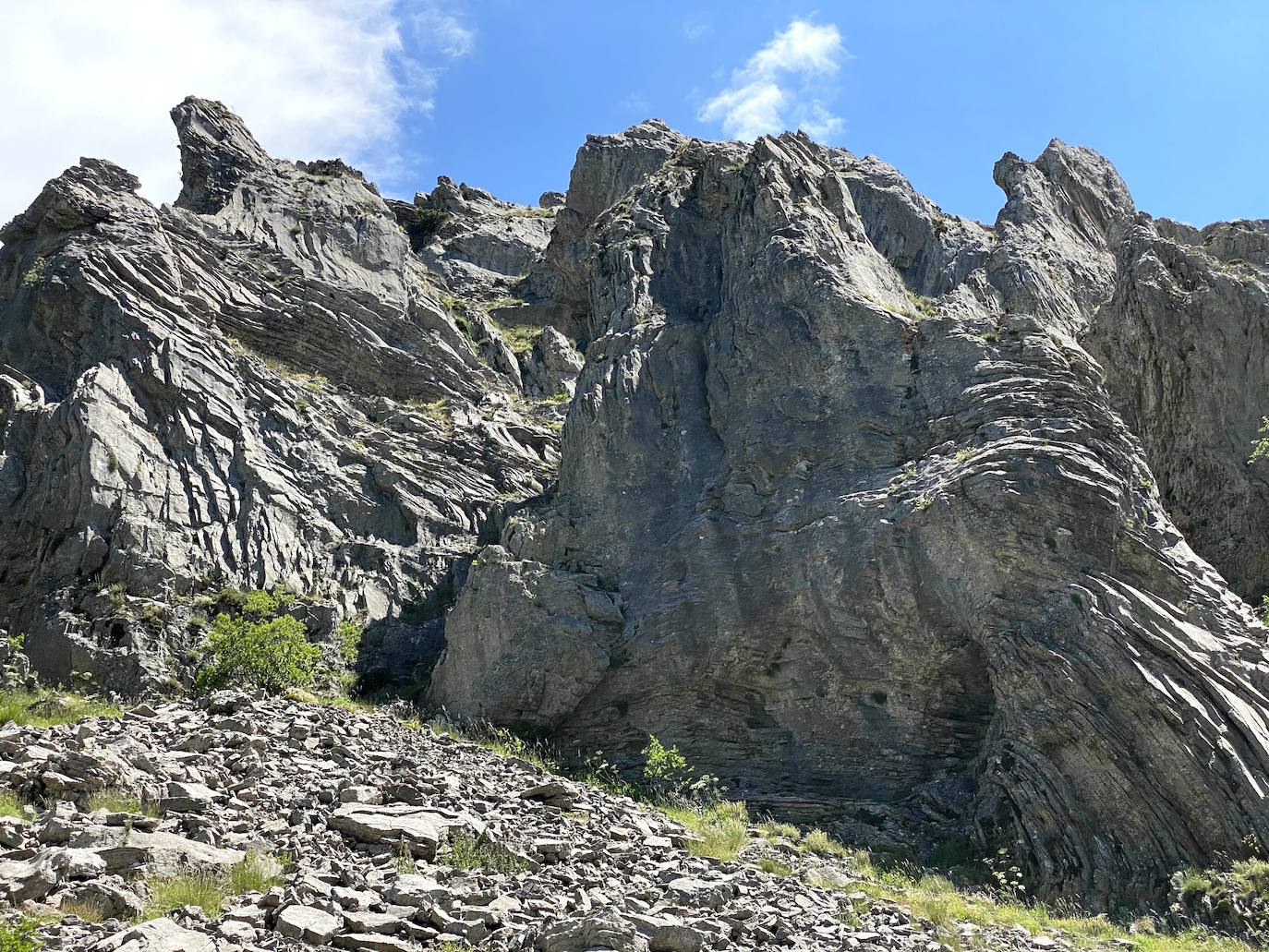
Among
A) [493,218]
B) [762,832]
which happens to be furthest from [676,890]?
[493,218]

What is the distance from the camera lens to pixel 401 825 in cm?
1463

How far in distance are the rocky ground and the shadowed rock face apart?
6.55 metres

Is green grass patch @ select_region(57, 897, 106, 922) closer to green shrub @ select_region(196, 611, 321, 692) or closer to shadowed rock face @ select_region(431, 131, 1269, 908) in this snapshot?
green shrub @ select_region(196, 611, 321, 692)

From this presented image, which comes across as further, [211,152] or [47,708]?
[211,152]

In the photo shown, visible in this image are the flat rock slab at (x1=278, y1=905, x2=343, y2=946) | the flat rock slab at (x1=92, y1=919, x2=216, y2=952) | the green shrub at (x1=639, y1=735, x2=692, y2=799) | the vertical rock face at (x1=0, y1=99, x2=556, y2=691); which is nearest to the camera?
the flat rock slab at (x1=92, y1=919, x2=216, y2=952)

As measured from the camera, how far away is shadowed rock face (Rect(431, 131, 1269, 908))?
2298 centimetres

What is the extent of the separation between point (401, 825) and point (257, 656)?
14.3 metres

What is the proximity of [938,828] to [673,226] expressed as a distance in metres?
26.1

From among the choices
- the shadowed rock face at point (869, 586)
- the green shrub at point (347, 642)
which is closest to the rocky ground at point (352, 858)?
the shadowed rock face at point (869, 586)

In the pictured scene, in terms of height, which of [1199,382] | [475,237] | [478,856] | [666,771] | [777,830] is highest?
[475,237]

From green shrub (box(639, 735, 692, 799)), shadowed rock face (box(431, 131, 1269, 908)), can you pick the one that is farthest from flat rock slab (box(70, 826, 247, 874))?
shadowed rock face (box(431, 131, 1269, 908))

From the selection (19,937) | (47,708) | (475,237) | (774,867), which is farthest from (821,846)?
(475,237)

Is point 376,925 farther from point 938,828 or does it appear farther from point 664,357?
point 664,357

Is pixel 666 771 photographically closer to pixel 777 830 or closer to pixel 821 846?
pixel 777 830
